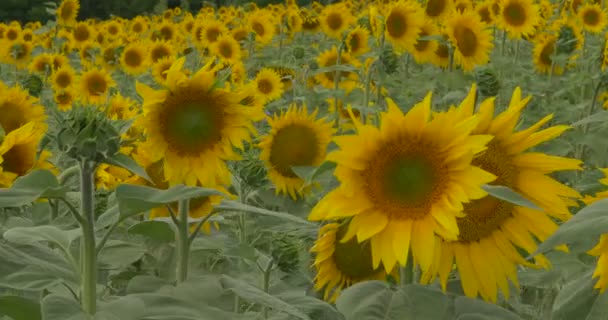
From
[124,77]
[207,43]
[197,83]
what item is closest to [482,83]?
[197,83]

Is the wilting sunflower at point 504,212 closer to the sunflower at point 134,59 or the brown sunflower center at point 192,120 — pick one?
the brown sunflower center at point 192,120

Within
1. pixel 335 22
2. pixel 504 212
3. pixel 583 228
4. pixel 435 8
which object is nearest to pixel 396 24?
pixel 435 8

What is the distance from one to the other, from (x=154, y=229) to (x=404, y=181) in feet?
1.86

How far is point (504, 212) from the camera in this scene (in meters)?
1.60

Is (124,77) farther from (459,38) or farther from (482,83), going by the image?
(482,83)

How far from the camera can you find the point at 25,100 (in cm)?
311

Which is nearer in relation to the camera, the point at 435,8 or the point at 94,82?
the point at 435,8

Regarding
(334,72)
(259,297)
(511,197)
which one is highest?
(511,197)

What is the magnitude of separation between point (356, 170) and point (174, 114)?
0.67 m

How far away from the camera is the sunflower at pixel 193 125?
2.02 metres

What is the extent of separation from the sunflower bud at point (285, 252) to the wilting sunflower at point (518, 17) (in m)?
4.09

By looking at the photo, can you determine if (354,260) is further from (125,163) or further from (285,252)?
(125,163)

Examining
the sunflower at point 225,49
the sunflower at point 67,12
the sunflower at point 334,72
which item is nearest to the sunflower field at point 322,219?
the sunflower at point 334,72

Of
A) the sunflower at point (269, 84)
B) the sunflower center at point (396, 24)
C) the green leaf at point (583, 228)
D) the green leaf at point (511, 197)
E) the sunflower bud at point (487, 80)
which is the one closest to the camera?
the green leaf at point (583, 228)
